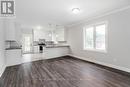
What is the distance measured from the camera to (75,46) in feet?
22.2

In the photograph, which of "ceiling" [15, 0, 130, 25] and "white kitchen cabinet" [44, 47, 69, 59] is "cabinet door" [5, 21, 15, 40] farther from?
"white kitchen cabinet" [44, 47, 69, 59]

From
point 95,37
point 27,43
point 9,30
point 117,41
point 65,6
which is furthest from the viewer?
point 27,43

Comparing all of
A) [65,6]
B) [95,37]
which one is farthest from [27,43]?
[65,6]

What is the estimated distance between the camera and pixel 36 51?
30.7 feet

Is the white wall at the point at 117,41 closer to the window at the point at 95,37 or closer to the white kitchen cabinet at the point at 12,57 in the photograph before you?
the window at the point at 95,37

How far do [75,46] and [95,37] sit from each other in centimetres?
202

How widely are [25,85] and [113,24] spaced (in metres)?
4.14

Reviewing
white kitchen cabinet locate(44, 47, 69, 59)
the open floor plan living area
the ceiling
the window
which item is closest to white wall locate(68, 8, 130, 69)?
the open floor plan living area

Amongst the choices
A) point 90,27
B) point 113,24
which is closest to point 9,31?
point 90,27

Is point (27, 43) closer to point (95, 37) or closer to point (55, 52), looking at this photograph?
point (55, 52)

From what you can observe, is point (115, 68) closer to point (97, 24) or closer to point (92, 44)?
point (92, 44)

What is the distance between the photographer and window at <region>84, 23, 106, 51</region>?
459 cm

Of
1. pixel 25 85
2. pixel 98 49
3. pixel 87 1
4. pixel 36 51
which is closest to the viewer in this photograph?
pixel 25 85

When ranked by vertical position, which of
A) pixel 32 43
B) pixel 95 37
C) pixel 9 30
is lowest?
pixel 32 43
